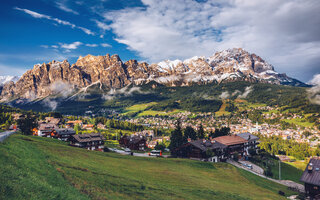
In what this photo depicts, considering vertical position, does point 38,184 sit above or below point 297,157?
above

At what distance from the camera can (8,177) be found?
15.6m

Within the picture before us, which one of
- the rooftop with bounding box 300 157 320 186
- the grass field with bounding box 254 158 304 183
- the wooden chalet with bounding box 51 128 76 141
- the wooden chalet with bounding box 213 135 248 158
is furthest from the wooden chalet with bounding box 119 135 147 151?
the rooftop with bounding box 300 157 320 186

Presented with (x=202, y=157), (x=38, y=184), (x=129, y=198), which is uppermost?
(x=38, y=184)

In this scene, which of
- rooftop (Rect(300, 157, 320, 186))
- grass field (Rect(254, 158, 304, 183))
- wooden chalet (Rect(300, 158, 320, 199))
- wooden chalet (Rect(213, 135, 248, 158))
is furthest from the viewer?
wooden chalet (Rect(213, 135, 248, 158))

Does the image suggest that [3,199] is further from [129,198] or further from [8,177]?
[129,198]

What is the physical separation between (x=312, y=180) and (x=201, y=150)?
3487 centimetres

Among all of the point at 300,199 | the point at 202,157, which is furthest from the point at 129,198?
the point at 202,157

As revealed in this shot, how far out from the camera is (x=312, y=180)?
49031 millimetres

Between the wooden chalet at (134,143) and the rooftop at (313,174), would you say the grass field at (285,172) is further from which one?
the wooden chalet at (134,143)

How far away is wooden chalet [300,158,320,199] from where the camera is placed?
1891 inches

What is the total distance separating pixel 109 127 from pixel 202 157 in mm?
132763

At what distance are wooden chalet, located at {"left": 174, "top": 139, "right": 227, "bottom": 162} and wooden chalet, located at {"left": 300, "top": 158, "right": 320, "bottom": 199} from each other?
3044 cm

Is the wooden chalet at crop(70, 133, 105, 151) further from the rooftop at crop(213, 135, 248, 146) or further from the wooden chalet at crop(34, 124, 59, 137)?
the rooftop at crop(213, 135, 248, 146)

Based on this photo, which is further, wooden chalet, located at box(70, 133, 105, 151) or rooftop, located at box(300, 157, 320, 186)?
wooden chalet, located at box(70, 133, 105, 151)
